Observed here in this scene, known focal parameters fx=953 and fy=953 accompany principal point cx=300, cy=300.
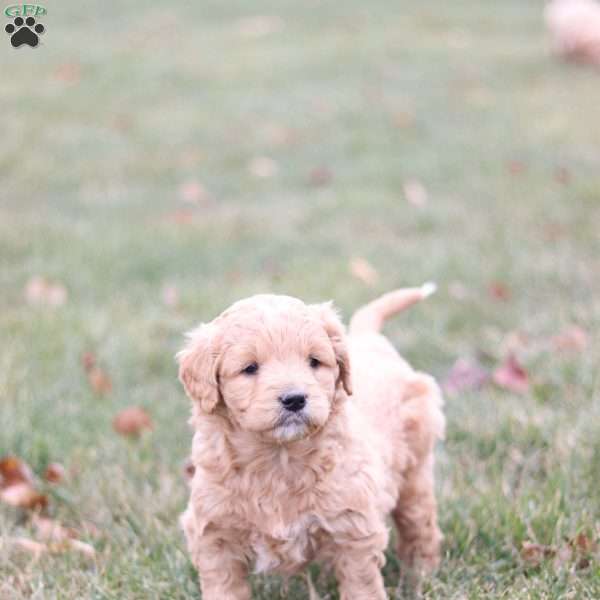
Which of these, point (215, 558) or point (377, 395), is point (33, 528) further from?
point (377, 395)

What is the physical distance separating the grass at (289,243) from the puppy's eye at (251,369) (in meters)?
0.82

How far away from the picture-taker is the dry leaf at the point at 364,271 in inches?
236

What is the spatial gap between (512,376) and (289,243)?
2.62 metres

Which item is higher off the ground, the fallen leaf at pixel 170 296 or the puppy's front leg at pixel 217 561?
the puppy's front leg at pixel 217 561

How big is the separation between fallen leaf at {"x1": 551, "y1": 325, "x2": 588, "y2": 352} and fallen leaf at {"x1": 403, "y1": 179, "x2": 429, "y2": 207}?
283 cm

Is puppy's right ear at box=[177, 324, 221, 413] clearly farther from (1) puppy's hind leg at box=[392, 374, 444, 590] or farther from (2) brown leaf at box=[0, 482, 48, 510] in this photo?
(2) brown leaf at box=[0, 482, 48, 510]

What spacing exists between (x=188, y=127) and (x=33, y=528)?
22.5ft

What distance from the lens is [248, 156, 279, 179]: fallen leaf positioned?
8.79 m

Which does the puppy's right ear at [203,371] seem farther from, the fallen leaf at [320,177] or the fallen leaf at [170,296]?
the fallen leaf at [320,177]

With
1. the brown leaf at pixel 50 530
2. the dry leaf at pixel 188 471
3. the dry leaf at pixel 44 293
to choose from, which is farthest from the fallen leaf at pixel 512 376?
the dry leaf at pixel 44 293

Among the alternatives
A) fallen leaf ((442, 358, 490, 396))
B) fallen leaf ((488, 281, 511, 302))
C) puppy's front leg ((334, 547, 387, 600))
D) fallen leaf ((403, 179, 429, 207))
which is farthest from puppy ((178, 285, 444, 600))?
fallen leaf ((403, 179, 429, 207))

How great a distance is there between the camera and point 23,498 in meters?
3.66

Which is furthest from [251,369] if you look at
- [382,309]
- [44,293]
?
[44,293]

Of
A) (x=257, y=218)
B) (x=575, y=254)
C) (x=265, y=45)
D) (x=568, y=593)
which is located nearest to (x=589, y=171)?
(x=575, y=254)
